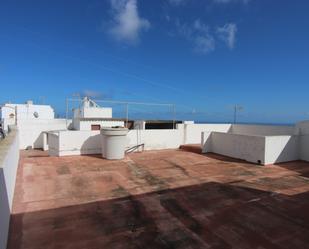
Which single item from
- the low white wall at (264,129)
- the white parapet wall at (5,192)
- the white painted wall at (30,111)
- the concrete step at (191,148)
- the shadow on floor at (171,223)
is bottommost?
the shadow on floor at (171,223)

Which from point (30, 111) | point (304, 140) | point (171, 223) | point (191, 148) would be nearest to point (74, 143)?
point (191, 148)

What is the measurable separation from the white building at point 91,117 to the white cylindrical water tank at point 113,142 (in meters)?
5.57

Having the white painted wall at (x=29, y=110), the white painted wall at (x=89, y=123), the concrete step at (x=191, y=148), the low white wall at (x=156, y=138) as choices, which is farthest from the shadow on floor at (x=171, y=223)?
the white painted wall at (x=29, y=110)

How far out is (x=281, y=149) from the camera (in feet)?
30.3

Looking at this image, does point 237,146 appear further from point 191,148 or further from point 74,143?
point 74,143

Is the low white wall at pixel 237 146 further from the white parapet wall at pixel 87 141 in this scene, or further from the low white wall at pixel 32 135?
the low white wall at pixel 32 135

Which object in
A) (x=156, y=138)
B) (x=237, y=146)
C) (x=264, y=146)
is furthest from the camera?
(x=156, y=138)

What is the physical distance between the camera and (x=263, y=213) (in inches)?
170

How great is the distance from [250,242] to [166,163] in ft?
17.9

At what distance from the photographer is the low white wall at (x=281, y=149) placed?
8.83m

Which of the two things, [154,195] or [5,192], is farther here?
[154,195]

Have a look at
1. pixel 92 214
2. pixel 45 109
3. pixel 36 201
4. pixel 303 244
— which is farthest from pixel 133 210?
pixel 45 109

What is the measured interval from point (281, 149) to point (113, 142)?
7.09 meters

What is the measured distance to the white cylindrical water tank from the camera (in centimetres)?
Result: 912
